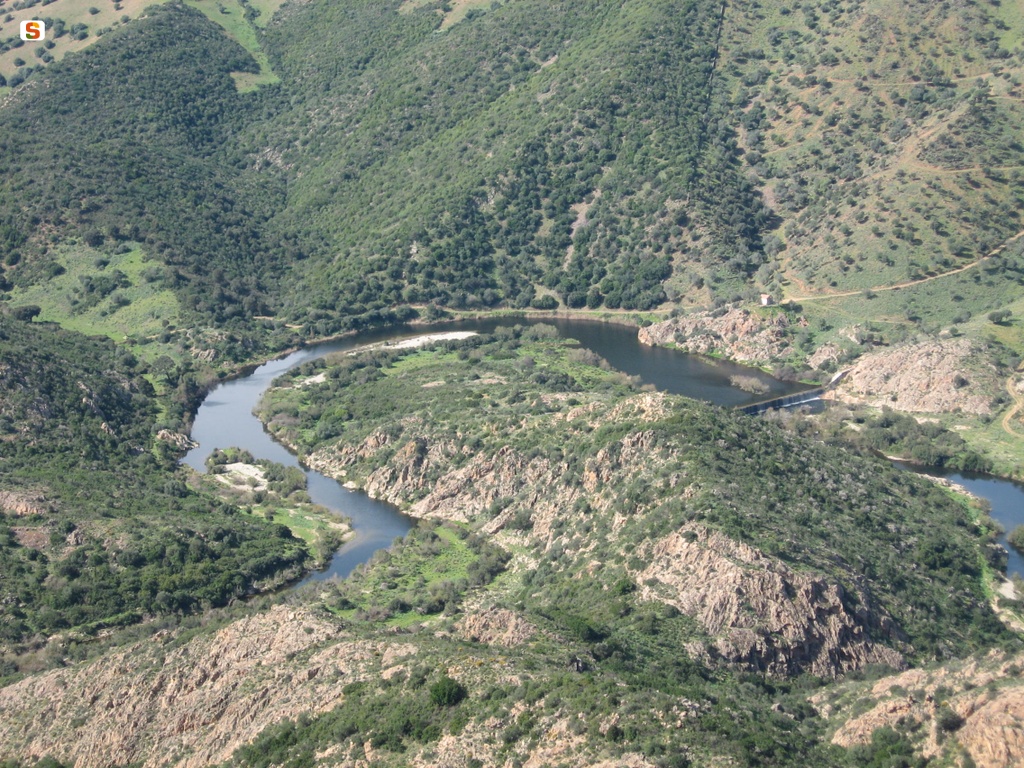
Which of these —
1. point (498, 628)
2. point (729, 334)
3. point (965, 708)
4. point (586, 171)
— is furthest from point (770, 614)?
point (586, 171)

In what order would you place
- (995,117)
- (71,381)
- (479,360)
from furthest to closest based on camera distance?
(995,117)
(479,360)
(71,381)

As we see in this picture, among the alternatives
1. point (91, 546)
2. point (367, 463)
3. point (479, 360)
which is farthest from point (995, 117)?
point (91, 546)

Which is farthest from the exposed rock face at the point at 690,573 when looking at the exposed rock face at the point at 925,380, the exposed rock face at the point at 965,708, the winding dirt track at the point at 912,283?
the winding dirt track at the point at 912,283

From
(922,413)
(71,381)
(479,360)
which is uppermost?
(71,381)

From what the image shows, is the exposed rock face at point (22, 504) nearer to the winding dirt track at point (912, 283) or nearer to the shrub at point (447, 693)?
the shrub at point (447, 693)

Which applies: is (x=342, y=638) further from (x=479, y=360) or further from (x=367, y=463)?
(x=479, y=360)

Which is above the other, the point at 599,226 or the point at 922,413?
the point at 599,226

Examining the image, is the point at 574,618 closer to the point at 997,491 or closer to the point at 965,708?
the point at 965,708

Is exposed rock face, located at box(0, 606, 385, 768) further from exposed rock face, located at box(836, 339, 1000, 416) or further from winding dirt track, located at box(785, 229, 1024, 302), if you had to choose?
winding dirt track, located at box(785, 229, 1024, 302)
